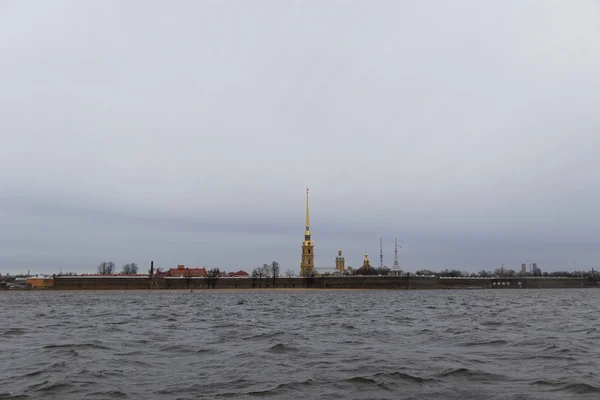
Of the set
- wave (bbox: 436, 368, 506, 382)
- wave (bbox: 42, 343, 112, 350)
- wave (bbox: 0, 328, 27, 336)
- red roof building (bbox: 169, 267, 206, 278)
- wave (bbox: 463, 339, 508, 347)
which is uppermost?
red roof building (bbox: 169, 267, 206, 278)

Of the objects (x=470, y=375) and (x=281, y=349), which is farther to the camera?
(x=281, y=349)

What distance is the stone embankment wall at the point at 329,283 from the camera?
11656cm

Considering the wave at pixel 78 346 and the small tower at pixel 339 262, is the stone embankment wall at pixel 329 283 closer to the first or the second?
the small tower at pixel 339 262

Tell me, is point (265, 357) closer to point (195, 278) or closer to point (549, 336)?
point (549, 336)

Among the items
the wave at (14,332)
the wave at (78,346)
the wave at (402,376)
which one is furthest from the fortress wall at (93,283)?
the wave at (402,376)

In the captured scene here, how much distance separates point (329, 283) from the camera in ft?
451

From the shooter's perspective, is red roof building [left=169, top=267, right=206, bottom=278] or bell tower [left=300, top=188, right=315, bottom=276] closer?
red roof building [left=169, top=267, right=206, bottom=278]

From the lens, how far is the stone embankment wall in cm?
11656

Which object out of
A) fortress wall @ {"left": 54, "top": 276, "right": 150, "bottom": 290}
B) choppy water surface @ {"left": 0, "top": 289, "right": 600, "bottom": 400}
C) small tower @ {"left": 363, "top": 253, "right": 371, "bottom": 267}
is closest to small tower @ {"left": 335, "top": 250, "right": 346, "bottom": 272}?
small tower @ {"left": 363, "top": 253, "right": 371, "bottom": 267}

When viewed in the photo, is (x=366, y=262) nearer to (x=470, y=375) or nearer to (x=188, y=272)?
(x=188, y=272)

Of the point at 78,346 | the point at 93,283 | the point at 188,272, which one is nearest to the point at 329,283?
the point at 188,272

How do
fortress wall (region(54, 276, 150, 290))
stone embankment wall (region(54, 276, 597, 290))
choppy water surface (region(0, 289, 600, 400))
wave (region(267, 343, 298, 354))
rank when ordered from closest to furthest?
choppy water surface (region(0, 289, 600, 400)) → wave (region(267, 343, 298, 354)) → fortress wall (region(54, 276, 150, 290)) → stone embankment wall (region(54, 276, 597, 290))

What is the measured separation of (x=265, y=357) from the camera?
→ 1438 cm

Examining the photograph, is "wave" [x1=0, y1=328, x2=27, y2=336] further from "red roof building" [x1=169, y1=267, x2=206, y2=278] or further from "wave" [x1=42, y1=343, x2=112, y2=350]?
"red roof building" [x1=169, y1=267, x2=206, y2=278]
